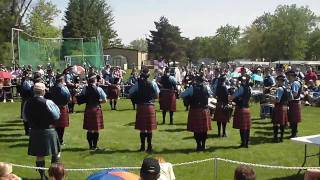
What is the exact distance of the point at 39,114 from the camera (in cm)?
745

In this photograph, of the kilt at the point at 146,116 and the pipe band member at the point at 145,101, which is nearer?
the pipe band member at the point at 145,101

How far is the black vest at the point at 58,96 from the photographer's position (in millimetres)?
9922

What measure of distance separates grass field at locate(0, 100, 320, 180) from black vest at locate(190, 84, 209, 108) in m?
0.90

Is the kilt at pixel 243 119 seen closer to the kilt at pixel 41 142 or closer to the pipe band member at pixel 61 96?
the pipe band member at pixel 61 96

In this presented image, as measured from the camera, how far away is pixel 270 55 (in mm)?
69062

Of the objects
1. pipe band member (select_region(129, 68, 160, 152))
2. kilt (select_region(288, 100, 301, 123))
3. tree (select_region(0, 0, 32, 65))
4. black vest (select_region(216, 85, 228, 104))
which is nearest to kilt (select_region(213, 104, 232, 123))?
black vest (select_region(216, 85, 228, 104))

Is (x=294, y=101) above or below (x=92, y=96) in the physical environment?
below

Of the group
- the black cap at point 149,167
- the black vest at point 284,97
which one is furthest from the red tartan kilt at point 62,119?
the black cap at point 149,167

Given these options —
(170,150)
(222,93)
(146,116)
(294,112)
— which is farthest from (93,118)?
(294,112)

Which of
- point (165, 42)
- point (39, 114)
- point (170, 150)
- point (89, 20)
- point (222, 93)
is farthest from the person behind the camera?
point (165, 42)

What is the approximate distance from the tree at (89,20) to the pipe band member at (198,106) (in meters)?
48.6

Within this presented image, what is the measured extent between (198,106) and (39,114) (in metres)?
3.40

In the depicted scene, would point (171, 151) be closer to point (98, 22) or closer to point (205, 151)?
point (205, 151)

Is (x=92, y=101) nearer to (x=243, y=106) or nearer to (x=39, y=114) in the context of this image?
(x=39, y=114)
